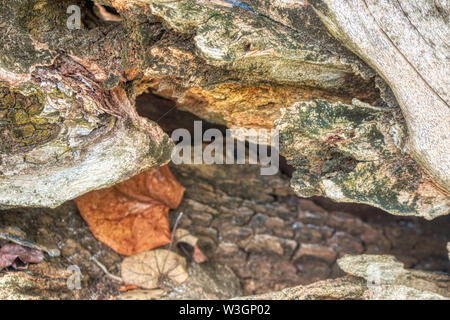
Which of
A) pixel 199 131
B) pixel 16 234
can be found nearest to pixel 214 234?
pixel 199 131

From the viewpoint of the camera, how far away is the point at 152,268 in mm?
2447

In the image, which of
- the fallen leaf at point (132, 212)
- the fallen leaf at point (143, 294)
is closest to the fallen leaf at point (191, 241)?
the fallen leaf at point (132, 212)

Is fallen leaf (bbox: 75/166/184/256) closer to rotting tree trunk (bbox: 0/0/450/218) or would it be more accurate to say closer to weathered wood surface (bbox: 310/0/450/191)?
rotting tree trunk (bbox: 0/0/450/218)

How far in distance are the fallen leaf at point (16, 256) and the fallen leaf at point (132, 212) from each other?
39 centimetres

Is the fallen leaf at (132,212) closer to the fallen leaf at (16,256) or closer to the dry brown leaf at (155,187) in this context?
the dry brown leaf at (155,187)

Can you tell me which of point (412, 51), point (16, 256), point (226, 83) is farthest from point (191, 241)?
point (412, 51)

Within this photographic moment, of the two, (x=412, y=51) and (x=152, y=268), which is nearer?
(x=412, y=51)

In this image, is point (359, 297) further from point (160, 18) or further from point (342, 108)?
point (160, 18)

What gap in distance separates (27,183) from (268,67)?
1.18 metres

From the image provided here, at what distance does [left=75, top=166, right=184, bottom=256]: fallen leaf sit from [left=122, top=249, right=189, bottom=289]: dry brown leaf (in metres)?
0.05

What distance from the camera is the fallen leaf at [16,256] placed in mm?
2061

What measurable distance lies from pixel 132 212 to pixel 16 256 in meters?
Result: 0.69

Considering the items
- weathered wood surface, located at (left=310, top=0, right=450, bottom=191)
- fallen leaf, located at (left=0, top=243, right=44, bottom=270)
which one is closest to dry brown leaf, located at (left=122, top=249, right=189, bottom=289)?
fallen leaf, located at (left=0, top=243, right=44, bottom=270)

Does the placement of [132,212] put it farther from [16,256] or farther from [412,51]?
[412,51]
